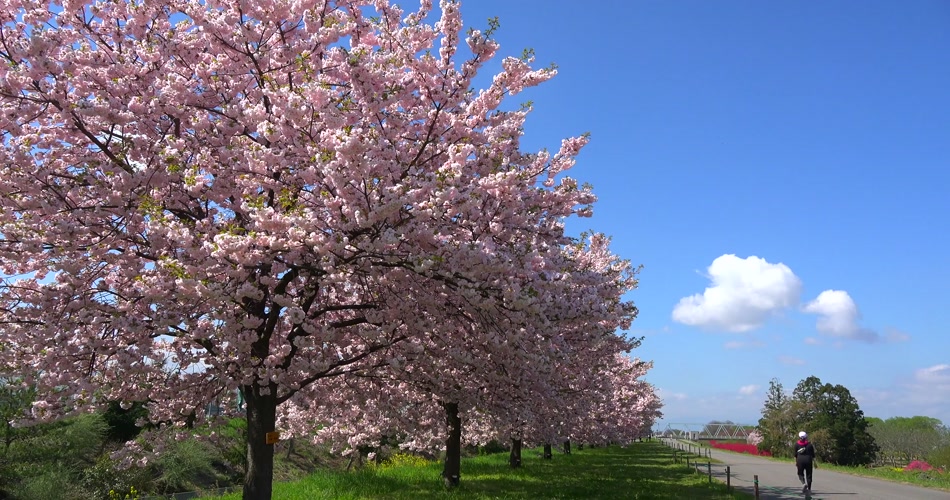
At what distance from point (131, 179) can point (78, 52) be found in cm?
213

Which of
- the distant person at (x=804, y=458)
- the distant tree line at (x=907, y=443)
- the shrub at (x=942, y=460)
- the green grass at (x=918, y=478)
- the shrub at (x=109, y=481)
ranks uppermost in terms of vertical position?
the distant person at (x=804, y=458)

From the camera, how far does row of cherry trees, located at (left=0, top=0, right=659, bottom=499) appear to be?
25.7 feet

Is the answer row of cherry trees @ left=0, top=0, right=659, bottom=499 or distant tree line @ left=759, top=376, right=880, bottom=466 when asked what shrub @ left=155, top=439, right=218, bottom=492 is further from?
distant tree line @ left=759, top=376, right=880, bottom=466

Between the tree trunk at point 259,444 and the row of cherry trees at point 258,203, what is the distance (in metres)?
0.04

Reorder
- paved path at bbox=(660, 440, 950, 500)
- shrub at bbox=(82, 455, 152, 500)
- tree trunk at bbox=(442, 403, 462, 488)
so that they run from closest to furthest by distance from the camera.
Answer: shrub at bbox=(82, 455, 152, 500), tree trunk at bbox=(442, 403, 462, 488), paved path at bbox=(660, 440, 950, 500)

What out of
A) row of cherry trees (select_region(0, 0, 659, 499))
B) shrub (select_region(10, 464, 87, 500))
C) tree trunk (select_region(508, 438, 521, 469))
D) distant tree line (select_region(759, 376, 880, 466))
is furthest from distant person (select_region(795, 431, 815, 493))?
distant tree line (select_region(759, 376, 880, 466))

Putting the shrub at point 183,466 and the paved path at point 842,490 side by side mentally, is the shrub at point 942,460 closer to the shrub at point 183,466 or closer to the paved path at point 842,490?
the paved path at point 842,490

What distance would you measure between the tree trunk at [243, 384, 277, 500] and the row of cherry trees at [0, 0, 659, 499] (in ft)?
0.12

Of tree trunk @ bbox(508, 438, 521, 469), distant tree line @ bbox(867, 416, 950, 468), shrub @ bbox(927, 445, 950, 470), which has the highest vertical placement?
tree trunk @ bbox(508, 438, 521, 469)

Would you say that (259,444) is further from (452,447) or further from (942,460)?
(942,460)

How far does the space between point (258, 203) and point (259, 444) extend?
4712 mm

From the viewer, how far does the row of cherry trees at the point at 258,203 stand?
25.7 ft

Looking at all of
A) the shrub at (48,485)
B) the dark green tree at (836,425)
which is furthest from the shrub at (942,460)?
the shrub at (48,485)

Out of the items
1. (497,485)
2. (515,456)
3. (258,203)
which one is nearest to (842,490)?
(497,485)
